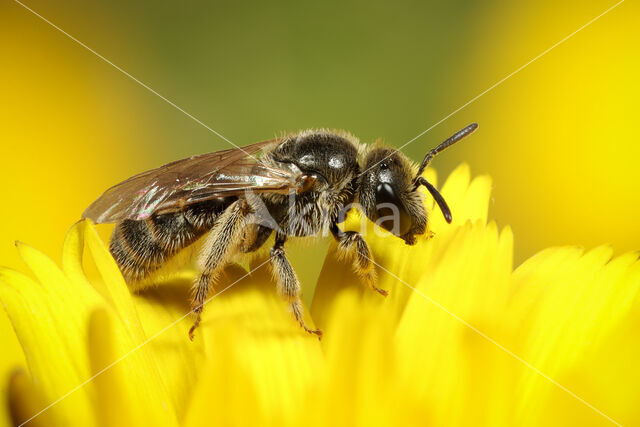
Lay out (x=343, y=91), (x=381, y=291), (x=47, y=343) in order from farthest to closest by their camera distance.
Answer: (x=343, y=91)
(x=381, y=291)
(x=47, y=343)

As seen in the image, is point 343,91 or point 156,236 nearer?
point 156,236

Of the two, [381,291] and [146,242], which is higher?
[146,242]

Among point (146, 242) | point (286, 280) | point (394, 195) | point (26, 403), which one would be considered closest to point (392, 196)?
point (394, 195)

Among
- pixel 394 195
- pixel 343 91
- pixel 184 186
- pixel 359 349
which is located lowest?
pixel 359 349

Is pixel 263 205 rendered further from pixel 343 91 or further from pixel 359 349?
pixel 343 91

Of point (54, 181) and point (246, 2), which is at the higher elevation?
point (246, 2)

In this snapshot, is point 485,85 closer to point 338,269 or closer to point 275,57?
point 275,57

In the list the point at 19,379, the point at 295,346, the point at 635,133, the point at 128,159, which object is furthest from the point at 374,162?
the point at 128,159
